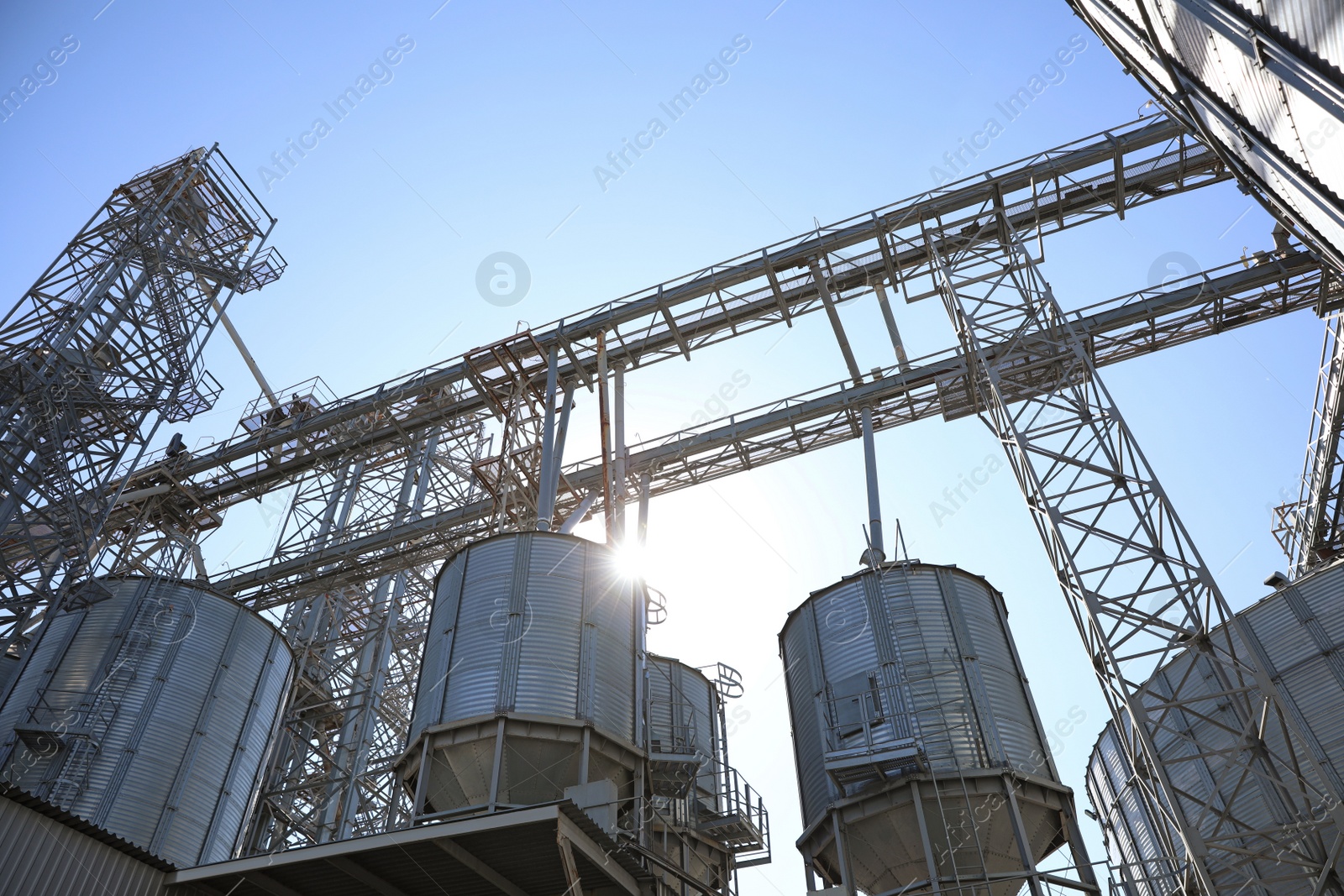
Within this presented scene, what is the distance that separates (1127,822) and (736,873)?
10.1 meters

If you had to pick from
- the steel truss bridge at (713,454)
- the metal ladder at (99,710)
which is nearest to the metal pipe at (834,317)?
the steel truss bridge at (713,454)

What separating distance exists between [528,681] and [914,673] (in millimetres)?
7091

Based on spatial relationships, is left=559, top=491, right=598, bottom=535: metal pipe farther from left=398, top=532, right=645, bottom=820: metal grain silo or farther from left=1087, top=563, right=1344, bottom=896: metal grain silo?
left=1087, top=563, right=1344, bottom=896: metal grain silo

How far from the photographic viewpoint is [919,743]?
1792 centimetres

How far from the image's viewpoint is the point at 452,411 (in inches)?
1218

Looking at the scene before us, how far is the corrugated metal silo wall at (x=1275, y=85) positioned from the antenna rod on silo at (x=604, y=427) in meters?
14.3

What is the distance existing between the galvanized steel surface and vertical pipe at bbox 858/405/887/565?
3.35ft

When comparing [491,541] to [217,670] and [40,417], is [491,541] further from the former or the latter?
[40,417]

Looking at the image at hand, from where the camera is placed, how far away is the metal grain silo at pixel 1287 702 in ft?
62.7

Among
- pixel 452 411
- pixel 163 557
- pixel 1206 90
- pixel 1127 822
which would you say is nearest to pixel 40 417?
pixel 163 557

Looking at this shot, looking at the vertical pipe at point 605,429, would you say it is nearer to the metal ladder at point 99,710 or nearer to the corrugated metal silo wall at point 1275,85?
the metal ladder at point 99,710

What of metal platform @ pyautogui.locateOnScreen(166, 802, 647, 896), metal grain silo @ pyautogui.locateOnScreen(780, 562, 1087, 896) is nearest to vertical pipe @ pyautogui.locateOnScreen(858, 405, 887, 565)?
metal grain silo @ pyautogui.locateOnScreen(780, 562, 1087, 896)

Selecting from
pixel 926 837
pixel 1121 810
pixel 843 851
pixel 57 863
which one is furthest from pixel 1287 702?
pixel 57 863

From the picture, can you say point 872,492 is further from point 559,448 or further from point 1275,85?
point 1275,85
